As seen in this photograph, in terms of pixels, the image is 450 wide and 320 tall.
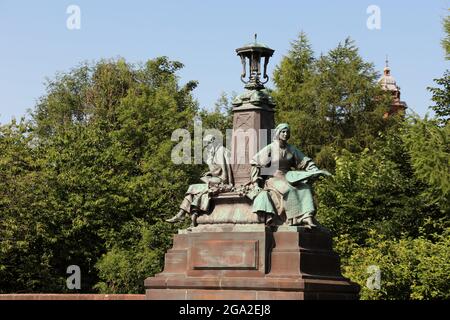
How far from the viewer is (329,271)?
21734 millimetres

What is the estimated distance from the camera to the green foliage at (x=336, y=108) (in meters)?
53.3

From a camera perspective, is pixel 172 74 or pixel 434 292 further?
pixel 172 74

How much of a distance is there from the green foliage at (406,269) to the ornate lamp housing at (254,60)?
9023mm

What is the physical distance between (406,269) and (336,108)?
2519 cm

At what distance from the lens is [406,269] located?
99.3 ft

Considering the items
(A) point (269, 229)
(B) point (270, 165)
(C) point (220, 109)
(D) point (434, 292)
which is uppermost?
(C) point (220, 109)

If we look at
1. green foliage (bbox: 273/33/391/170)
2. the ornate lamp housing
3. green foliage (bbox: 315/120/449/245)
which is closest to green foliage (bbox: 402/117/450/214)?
green foliage (bbox: 315/120/449/245)

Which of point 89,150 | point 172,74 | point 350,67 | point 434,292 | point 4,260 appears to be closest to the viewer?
point 434,292

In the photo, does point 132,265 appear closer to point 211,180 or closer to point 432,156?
point 432,156

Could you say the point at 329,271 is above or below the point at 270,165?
below

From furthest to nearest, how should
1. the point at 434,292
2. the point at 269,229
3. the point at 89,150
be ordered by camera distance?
1. the point at 89,150
2. the point at 434,292
3. the point at 269,229

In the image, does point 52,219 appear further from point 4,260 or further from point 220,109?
point 220,109

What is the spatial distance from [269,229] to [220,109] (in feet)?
117
